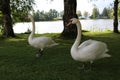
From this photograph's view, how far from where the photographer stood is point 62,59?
1159 centimetres

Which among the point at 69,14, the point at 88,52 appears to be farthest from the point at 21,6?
the point at 88,52

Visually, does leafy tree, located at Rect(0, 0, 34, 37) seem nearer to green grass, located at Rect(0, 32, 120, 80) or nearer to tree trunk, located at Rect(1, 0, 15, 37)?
tree trunk, located at Rect(1, 0, 15, 37)

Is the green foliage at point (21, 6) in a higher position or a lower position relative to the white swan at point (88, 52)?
higher

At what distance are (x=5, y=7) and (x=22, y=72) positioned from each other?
1401 cm

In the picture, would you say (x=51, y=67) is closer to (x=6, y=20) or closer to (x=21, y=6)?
(x=6, y=20)

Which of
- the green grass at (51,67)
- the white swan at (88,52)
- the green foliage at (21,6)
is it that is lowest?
the green grass at (51,67)

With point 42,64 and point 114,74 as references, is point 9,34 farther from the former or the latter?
point 114,74

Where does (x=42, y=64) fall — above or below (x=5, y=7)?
below

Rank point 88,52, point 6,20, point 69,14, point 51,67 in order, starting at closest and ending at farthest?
1. point 88,52
2. point 51,67
3. point 69,14
4. point 6,20

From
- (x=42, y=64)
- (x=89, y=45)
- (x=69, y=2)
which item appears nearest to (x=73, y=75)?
(x=89, y=45)

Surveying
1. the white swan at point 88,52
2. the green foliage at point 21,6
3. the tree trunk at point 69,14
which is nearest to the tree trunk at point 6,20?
the green foliage at point 21,6

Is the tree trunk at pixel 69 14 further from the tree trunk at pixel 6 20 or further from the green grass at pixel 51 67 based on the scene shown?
the green grass at pixel 51 67

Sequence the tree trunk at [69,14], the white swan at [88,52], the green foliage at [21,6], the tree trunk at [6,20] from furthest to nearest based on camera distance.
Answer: the green foliage at [21,6], the tree trunk at [6,20], the tree trunk at [69,14], the white swan at [88,52]

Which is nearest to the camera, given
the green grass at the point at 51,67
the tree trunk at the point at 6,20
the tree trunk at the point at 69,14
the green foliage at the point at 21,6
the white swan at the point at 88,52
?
the green grass at the point at 51,67
